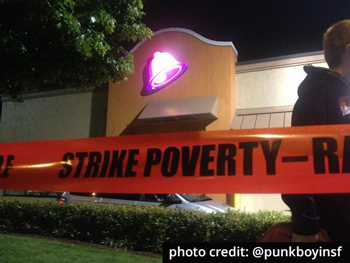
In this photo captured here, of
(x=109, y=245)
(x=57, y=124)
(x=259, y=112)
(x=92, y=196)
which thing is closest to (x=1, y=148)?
(x=109, y=245)

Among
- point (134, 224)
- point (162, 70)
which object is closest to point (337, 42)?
point (134, 224)

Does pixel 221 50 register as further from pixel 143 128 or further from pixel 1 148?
pixel 1 148

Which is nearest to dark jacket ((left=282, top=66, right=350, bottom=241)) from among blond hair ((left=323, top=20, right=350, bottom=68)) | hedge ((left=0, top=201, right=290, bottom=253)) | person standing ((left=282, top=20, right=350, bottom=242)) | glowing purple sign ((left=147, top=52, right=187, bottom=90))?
person standing ((left=282, top=20, right=350, bottom=242))

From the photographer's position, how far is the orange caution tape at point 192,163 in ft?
7.66

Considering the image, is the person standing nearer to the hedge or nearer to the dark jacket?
the dark jacket

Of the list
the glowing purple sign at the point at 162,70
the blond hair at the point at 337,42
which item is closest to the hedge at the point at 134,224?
the blond hair at the point at 337,42

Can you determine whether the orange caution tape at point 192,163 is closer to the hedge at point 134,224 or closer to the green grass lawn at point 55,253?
the green grass lawn at point 55,253

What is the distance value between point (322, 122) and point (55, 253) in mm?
5197

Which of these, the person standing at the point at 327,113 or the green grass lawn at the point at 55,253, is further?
the green grass lawn at the point at 55,253

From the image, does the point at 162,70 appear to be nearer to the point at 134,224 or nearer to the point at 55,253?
the point at 134,224

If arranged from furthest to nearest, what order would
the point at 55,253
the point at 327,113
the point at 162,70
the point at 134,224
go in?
1. the point at 162,70
2. the point at 134,224
3. the point at 55,253
4. the point at 327,113

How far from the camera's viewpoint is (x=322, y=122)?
2.28 m

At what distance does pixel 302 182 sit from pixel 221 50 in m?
10.7

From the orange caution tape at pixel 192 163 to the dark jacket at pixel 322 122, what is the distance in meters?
0.06
